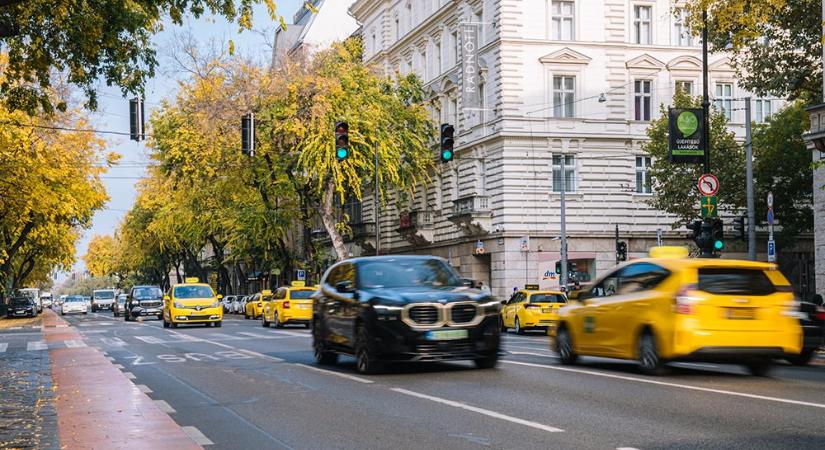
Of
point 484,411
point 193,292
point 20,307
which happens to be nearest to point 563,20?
point 193,292

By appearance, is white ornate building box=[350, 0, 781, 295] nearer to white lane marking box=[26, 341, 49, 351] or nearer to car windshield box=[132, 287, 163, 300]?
car windshield box=[132, 287, 163, 300]

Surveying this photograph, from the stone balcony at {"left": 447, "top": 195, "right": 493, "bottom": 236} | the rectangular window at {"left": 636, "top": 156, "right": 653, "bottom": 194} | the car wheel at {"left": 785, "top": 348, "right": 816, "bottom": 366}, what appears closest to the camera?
the car wheel at {"left": 785, "top": 348, "right": 816, "bottom": 366}

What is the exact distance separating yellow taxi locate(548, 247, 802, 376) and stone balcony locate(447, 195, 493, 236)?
116ft

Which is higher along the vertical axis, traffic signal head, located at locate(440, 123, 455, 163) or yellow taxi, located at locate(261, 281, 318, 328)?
traffic signal head, located at locate(440, 123, 455, 163)

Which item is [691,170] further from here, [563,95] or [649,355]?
[649,355]

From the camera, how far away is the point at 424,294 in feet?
55.0

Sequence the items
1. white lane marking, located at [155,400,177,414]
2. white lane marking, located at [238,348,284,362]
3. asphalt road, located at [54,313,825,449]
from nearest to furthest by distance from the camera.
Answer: asphalt road, located at [54,313,825,449] → white lane marking, located at [155,400,177,414] → white lane marking, located at [238,348,284,362]

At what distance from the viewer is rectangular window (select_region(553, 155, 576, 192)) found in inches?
2047

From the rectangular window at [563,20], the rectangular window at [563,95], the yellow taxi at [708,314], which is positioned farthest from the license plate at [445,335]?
the rectangular window at [563,20]

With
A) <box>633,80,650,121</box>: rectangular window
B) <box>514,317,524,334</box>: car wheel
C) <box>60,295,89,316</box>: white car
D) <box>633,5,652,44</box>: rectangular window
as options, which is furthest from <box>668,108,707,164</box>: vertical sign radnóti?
<box>60,295,89,316</box>: white car

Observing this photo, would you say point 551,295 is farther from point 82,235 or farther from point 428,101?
point 82,235

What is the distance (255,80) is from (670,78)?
19.1 meters

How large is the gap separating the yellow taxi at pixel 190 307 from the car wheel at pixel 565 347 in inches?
994

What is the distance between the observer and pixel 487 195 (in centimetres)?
5244
